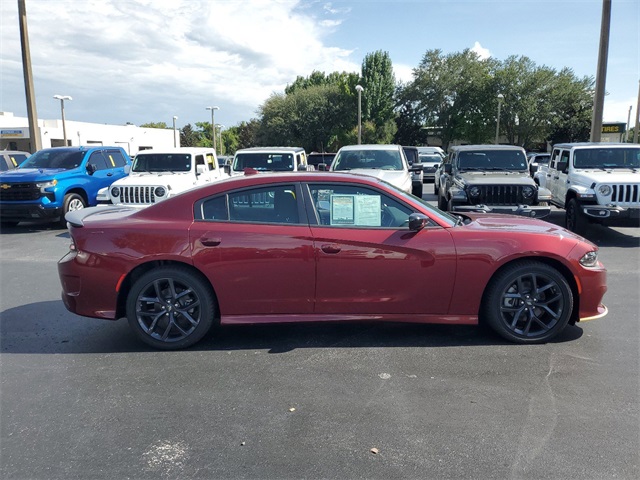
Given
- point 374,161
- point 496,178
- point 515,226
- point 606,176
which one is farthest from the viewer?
point 374,161

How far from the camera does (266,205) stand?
4.64 meters

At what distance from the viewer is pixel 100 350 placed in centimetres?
463

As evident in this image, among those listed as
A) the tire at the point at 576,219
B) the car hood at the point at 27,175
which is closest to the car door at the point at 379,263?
the tire at the point at 576,219

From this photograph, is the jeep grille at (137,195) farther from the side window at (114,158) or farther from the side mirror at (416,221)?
the side mirror at (416,221)

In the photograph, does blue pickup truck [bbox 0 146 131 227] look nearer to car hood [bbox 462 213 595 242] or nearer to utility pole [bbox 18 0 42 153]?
utility pole [bbox 18 0 42 153]

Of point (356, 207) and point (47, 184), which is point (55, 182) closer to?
point (47, 184)

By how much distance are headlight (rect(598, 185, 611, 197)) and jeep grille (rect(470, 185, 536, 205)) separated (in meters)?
1.20

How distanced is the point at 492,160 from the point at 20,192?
10.6 metres

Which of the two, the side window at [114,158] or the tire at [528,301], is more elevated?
the side window at [114,158]

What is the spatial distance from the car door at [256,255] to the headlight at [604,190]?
23.7 ft

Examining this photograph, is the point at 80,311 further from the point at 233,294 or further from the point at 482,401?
the point at 482,401

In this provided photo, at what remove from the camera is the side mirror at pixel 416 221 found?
4.37 m

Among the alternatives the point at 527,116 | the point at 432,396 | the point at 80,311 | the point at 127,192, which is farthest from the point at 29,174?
the point at 527,116

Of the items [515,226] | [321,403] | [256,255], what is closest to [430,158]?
[515,226]
